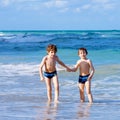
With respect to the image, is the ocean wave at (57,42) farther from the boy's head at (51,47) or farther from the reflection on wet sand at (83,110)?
the reflection on wet sand at (83,110)

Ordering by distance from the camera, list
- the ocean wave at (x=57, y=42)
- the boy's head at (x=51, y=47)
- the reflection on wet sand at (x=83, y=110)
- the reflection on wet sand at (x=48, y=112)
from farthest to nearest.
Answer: the ocean wave at (x=57, y=42) → the boy's head at (x=51, y=47) → the reflection on wet sand at (x=83, y=110) → the reflection on wet sand at (x=48, y=112)

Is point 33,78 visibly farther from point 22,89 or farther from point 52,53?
point 52,53

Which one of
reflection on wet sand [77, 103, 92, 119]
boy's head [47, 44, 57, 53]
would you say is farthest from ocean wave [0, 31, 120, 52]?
reflection on wet sand [77, 103, 92, 119]

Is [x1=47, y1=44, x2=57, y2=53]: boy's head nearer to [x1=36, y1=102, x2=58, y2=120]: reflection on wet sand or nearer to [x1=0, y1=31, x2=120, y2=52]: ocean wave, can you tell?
[x1=36, y1=102, x2=58, y2=120]: reflection on wet sand

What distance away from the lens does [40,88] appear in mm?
11711

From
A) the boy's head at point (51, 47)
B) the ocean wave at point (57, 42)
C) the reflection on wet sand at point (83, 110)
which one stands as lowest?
the ocean wave at point (57, 42)

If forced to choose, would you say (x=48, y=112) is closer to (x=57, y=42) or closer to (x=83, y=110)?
(x=83, y=110)

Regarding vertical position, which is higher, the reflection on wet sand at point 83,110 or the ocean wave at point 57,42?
Answer: the reflection on wet sand at point 83,110

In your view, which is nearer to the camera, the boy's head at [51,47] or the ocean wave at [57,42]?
the boy's head at [51,47]

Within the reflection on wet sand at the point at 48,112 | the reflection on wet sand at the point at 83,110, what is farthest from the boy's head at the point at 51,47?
the reflection on wet sand at the point at 83,110

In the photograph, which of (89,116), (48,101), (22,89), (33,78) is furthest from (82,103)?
(33,78)

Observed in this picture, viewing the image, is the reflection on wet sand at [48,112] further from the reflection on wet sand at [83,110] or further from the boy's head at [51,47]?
the boy's head at [51,47]

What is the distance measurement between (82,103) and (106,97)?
99cm

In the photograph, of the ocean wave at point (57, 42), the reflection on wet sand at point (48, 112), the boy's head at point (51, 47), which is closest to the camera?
the reflection on wet sand at point (48, 112)
